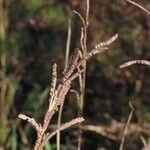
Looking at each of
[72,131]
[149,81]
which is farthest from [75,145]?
[149,81]

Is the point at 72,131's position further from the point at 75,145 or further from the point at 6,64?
the point at 6,64

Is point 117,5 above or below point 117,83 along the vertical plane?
above

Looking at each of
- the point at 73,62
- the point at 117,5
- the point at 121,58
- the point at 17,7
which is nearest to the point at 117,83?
the point at 121,58

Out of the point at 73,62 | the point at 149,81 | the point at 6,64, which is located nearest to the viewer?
the point at 73,62

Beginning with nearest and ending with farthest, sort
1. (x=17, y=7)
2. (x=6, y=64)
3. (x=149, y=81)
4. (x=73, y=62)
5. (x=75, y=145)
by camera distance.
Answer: (x=73, y=62)
(x=75, y=145)
(x=149, y=81)
(x=6, y=64)
(x=17, y=7)

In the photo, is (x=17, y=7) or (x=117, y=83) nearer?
(x=117, y=83)

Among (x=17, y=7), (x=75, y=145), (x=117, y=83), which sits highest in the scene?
(x=17, y=7)
